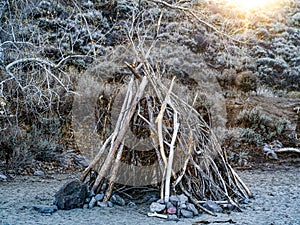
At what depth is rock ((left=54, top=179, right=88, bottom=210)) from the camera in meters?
3.21

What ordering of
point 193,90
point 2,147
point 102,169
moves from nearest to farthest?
point 102,169 → point 2,147 → point 193,90

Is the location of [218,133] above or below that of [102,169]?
above

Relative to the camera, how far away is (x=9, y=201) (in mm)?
3486

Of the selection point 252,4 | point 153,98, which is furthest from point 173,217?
point 252,4

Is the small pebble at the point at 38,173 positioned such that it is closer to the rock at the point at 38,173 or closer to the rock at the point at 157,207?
the rock at the point at 38,173

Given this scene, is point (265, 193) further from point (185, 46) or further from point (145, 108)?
point (185, 46)

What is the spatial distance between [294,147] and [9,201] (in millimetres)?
5251

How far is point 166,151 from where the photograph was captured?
344 centimetres

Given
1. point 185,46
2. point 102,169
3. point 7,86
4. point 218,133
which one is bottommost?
point 102,169

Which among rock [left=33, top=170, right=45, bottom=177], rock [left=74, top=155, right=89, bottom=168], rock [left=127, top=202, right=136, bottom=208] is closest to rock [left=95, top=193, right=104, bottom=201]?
rock [left=127, top=202, right=136, bottom=208]

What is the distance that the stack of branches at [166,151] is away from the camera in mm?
3330

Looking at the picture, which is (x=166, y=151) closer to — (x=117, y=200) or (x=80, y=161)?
(x=117, y=200)

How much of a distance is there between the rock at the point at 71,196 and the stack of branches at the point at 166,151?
173mm

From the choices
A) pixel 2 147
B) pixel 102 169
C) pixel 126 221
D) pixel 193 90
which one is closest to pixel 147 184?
pixel 102 169
